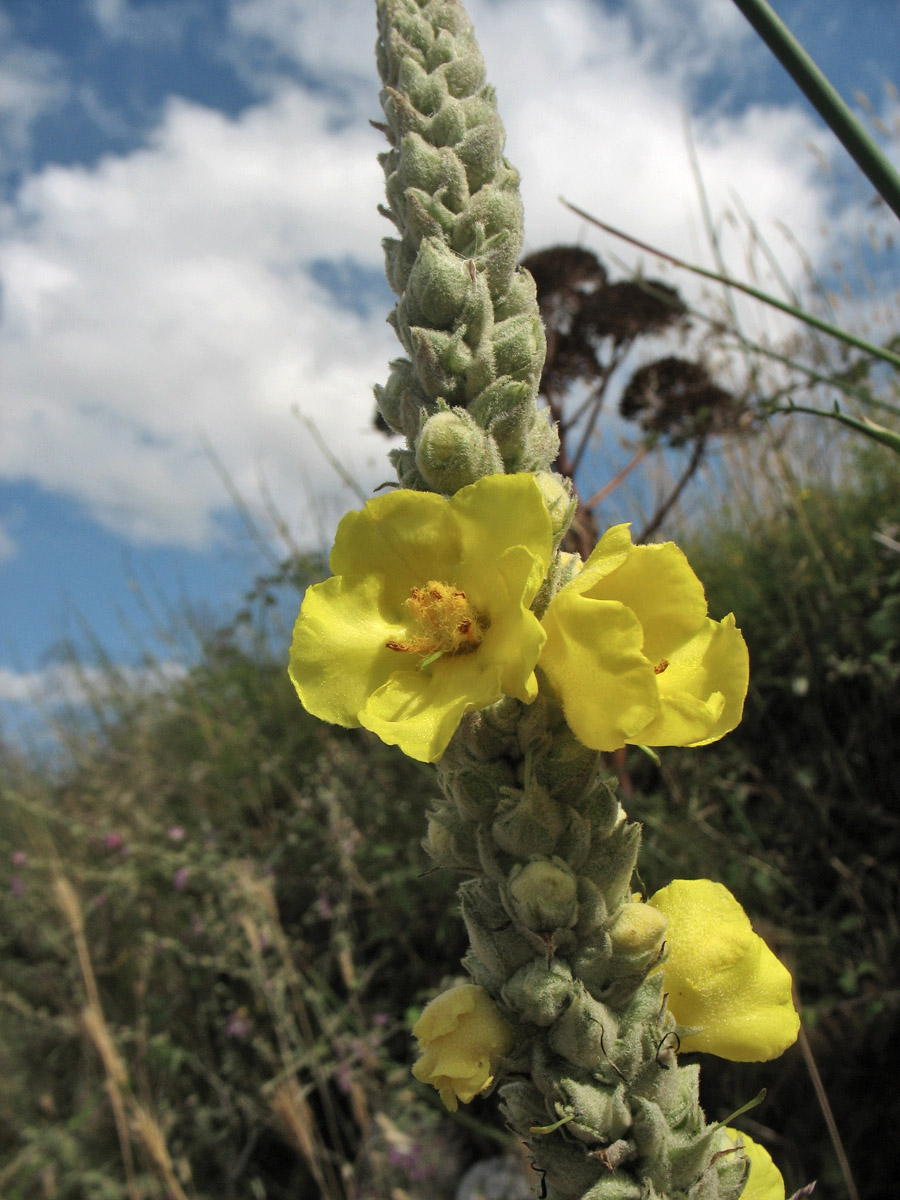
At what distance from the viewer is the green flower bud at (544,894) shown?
91 centimetres

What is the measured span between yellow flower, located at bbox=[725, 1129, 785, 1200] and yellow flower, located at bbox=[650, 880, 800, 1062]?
17 cm

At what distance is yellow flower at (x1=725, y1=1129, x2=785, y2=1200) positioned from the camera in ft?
3.62

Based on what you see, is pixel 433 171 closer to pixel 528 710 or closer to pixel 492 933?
pixel 528 710

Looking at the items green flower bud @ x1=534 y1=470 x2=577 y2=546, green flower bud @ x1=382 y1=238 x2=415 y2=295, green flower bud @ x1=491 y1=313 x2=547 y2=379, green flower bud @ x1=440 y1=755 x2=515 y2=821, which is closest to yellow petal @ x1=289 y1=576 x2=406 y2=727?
green flower bud @ x1=440 y1=755 x2=515 y2=821

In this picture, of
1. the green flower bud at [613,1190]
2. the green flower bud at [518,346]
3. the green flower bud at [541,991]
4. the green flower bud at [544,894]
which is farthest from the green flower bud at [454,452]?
the green flower bud at [613,1190]

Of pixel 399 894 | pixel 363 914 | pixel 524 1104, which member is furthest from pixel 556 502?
pixel 363 914

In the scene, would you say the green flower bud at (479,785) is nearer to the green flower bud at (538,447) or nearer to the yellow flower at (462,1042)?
the yellow flower at (462,1042)

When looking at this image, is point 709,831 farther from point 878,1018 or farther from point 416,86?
point 416,86

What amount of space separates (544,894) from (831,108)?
1006 mm

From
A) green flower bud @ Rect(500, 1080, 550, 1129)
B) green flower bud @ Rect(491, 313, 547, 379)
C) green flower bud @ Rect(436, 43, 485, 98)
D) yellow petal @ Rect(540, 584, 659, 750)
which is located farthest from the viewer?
green flower bud @ Rect(436, 43, 485, 98)

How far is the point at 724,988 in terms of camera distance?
41.7 inches

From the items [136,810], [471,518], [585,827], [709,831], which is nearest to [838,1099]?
[709,831]

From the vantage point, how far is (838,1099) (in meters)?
3.05

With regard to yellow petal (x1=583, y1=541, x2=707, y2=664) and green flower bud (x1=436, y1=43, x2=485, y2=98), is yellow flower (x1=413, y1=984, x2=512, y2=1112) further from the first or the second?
green flower bud (x1=436, y1=43, x2=485, y2=98)
